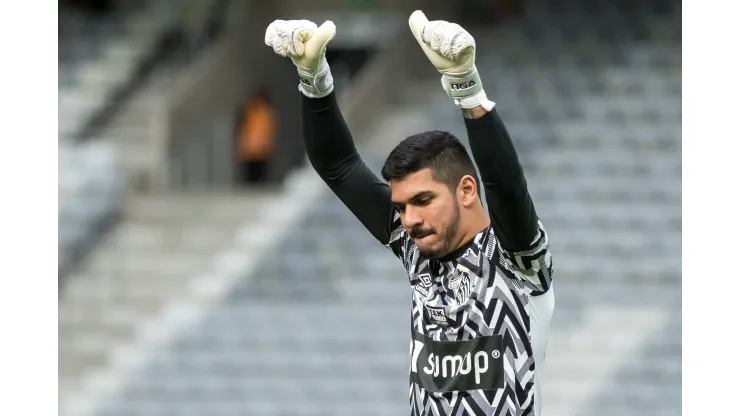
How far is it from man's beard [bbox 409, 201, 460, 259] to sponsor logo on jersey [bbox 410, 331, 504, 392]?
0.63 ft

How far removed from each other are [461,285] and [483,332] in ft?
0.36

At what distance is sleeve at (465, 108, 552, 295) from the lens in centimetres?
259

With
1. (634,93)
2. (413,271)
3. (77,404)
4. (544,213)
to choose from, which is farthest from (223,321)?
(413,271)

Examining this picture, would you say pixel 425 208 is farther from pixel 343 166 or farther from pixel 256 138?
pixel 256 138

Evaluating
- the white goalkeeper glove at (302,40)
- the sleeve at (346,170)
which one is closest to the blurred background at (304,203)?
the sleeve at (346,170)

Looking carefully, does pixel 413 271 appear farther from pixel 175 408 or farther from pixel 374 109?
pixel 374 109

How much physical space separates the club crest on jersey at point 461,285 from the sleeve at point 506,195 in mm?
109

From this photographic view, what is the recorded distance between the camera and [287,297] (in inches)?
378

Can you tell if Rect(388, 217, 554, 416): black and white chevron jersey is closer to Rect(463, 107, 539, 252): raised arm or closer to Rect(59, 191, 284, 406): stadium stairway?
Rect(463, 107, 539, 252): raised arm

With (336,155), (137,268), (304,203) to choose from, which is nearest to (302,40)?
(336,155)

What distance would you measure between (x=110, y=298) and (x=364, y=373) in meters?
2.59

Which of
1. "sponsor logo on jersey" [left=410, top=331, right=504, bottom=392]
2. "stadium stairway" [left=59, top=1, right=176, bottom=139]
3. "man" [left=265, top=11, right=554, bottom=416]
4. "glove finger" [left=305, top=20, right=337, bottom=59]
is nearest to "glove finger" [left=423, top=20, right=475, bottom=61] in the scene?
"man" [left=265, top=11, right=554, bottom=416]

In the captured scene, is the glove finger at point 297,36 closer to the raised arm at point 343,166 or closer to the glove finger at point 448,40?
the raised arm at point 343,166

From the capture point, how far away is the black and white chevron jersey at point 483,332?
2.78m
